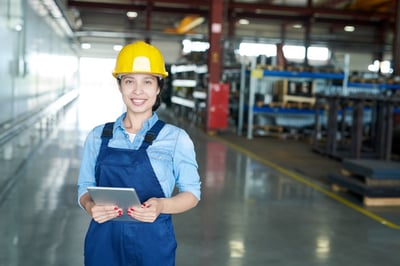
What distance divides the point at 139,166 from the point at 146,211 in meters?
0.21

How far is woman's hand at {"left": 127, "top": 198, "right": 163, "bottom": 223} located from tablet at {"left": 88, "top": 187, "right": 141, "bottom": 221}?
0.07 feet

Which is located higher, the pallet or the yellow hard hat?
the yellow hard hat

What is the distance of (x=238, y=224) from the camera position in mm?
5410

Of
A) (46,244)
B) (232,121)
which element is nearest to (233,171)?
(46,244)

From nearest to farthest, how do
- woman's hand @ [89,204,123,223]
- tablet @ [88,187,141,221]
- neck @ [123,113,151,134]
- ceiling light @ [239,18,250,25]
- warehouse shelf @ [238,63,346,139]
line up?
1. tablet @ [88,187,141,221]
2. woman's hand @ [89,204,123,223]
3. neck @ [123,113,151,134]
4. warehouse shelf @ [238,63,346,139]
5. ceiling light @ [239,18,250,25]

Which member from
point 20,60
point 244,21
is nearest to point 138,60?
point 20,60

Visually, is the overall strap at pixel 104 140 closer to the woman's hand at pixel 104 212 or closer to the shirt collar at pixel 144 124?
the shirt collar at pixel 144 124

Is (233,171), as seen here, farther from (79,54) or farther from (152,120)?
(79,54)

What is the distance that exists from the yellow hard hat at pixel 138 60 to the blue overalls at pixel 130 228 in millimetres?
222

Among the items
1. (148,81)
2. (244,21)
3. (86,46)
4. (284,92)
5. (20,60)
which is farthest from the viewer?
(86,46)

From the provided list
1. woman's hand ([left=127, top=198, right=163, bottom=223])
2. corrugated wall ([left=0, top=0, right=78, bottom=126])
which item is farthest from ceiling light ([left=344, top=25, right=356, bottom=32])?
woman's hand ([left=127, top=198, right=163, bottom=223])

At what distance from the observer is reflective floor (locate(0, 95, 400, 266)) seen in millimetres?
4395

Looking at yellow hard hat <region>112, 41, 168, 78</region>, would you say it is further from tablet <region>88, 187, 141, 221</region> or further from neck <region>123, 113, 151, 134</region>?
tablet <region>88, 187, 141, 221</region>

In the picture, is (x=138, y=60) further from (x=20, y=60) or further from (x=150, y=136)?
(x=20, y=60)
